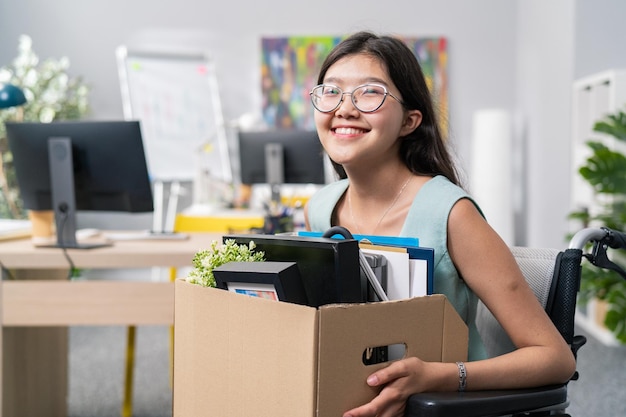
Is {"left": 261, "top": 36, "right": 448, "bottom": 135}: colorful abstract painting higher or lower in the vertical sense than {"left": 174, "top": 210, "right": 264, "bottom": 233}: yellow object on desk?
higher

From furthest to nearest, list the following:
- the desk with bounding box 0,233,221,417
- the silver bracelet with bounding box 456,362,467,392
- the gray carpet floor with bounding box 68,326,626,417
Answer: the gray carpet floor with bounding box 68,326,626,417
the desk with bounding box 0,233,221,417
the silver bracelet with bounding box 456,362,467,392

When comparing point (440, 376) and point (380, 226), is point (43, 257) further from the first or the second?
point (440, 376)

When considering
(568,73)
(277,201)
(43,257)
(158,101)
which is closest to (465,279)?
(43,257)

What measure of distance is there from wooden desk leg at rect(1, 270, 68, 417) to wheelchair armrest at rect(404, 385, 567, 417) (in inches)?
67.9

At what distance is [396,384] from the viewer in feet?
3.99

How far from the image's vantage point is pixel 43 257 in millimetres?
2516

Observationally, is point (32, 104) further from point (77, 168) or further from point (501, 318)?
point (501, 318)

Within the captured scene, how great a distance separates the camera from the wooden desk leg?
264 cm

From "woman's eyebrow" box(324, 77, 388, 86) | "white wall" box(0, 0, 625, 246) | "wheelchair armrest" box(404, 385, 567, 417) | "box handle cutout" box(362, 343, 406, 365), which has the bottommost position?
"wheelchair armrest" box(404, 385, 567, 417)

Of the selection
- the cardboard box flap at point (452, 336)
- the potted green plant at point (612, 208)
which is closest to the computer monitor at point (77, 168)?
the cardboard box flap at point (452, 336)

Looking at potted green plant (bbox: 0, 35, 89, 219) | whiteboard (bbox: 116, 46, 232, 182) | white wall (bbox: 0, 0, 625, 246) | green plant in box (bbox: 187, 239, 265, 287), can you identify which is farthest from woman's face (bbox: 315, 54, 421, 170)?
white wall (bbox: 0, 0, 625, 246)

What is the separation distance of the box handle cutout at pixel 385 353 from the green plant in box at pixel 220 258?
0.74 feet

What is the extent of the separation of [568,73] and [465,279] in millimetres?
4575

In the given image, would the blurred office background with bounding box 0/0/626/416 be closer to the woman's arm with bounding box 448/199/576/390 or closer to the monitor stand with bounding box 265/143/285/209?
the monitor stand with bounding box 265/143/285/209
